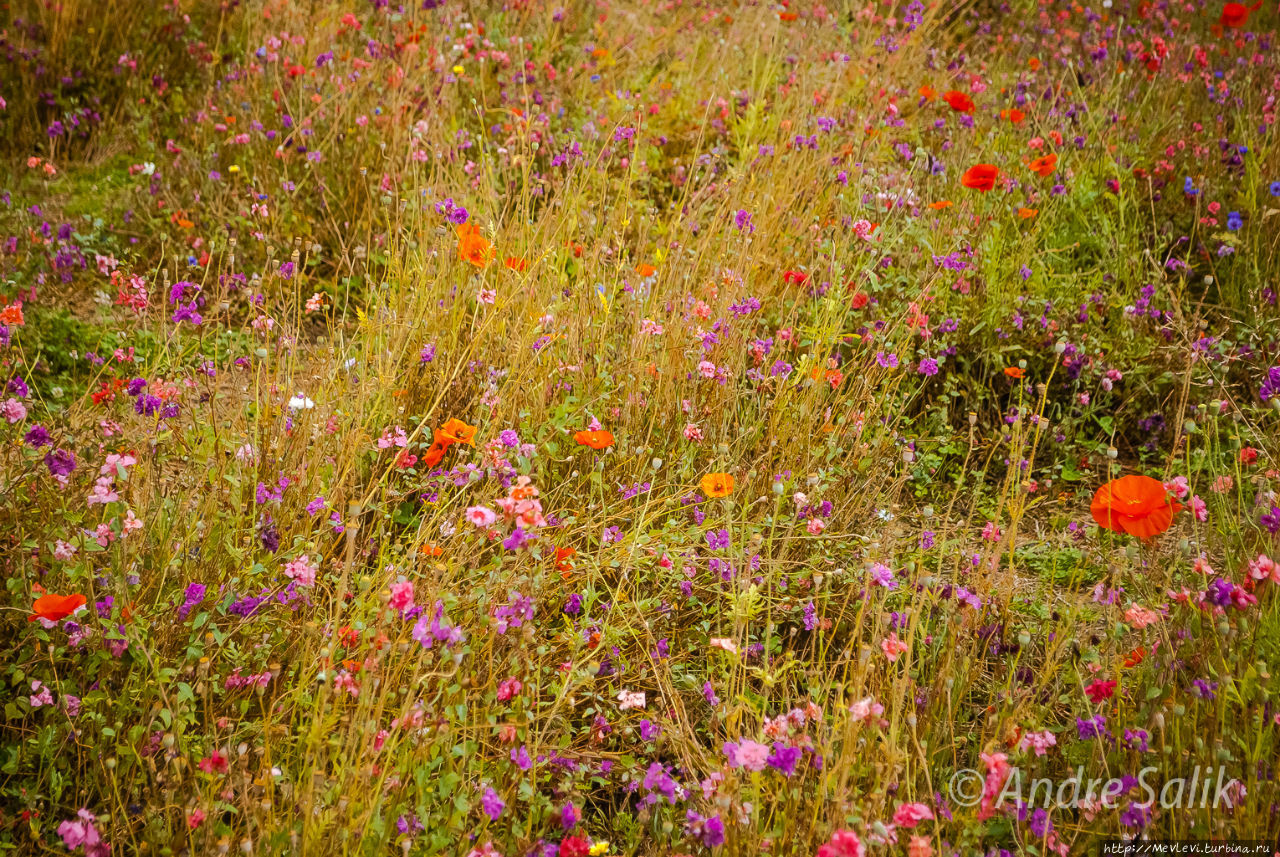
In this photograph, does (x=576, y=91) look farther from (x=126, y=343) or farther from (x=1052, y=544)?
(x=1052, y=544)

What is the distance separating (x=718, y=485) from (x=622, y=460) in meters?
0.38

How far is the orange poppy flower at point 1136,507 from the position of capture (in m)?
1.68

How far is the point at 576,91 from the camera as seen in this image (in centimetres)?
421

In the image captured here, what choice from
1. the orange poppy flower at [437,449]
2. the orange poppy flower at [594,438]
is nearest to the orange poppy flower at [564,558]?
the orange poppy flower at [594,438]

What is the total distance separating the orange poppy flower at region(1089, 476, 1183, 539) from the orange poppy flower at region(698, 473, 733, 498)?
0.71m

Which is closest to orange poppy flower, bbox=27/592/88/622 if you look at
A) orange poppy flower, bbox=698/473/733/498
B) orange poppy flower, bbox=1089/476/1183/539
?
orange poppy flower, bbox=698/473/733/498

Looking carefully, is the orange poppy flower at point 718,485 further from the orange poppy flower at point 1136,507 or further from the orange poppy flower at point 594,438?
the orange poppy flower at point 1136,507

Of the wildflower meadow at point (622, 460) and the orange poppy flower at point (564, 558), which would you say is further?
the orange poppy flower at point (564, 558)

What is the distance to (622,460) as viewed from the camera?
7.30 feet

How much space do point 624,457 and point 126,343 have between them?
1768mm

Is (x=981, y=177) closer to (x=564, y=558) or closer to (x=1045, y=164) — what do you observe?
(x=1045, y=164)

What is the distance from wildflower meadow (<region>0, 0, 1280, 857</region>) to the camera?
1.45 meters

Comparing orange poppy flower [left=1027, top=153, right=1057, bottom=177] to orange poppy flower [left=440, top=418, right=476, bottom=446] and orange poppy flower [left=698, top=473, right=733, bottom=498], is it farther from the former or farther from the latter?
orange poppy flower [left=440, top=418, right=476, bottom=446]

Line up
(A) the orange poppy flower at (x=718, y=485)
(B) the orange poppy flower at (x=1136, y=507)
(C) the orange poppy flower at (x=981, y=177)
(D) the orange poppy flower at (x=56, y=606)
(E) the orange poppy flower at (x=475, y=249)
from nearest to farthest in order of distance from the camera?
(D) the orange poppy flower at (x=56, y=606)
(B) the orange poppy flower at (x=1136, y=507)
(A) the orange poppy flower at (x=718, y=485)
(E) the orange poppy flower at (x=475, y=249)
(C) the orange poppy flower at (x=981, y=177)
